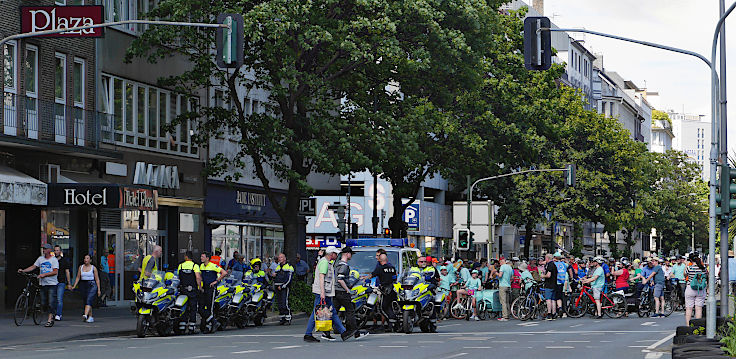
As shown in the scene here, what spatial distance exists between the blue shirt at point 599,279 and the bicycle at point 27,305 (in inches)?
605

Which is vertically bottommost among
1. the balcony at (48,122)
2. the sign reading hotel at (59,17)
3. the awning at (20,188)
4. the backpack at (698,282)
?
the backpack at (698,282)

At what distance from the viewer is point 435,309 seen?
2834cm

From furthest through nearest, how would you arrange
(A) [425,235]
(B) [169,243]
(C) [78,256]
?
(A) [425,235] < (B) [169,243] < (C) [78,256]

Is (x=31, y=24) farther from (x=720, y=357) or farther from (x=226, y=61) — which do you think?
(x=720, y=357)

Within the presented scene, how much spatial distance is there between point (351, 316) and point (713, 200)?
281 inches

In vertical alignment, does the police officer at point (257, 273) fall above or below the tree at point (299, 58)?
below

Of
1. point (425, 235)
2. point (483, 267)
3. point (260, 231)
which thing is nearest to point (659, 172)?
point (425, 235)

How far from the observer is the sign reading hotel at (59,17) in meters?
32.6

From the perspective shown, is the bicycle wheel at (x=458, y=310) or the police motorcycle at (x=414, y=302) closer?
the police motorcycle at (x=414, y=302)

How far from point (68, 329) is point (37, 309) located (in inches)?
78.8

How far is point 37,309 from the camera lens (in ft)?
94.8

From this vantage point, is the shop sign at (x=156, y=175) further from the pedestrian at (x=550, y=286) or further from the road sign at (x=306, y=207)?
the pedestrian at (x=550, y=286)

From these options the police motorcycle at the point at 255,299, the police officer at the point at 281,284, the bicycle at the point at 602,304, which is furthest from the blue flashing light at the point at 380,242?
the bicycle at the point at 602,304

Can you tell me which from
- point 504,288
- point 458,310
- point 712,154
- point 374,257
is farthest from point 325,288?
point 504,288
